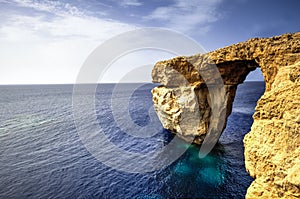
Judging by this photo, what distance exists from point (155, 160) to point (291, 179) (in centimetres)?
1815

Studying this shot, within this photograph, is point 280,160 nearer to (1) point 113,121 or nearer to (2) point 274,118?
(2) point 274,118

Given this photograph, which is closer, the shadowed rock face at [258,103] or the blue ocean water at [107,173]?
the shadowed rock face at [258,103]

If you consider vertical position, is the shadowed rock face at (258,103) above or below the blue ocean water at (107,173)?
above

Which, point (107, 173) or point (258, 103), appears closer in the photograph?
point (258, 103)

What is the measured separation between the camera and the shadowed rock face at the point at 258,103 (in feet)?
20.6

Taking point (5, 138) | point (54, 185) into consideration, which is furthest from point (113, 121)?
point (54, 185)

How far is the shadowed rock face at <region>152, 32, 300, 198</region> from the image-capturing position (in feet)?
20.6

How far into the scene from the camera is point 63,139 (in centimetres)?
2988

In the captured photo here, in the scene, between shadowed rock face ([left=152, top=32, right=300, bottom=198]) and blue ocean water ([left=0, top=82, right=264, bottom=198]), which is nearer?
shadowed rock face ([left=152, top=32, right=300, bottom=198])

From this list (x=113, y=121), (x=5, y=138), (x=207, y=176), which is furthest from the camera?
(x=113, y=121)

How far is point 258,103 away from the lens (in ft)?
25.2

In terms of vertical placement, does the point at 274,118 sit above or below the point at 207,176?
above

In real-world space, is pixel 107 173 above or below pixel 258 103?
below

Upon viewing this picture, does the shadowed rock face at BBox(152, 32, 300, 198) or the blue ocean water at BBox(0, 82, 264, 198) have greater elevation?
the shadowed rock face at BBox(152, 32, 300, 198)
